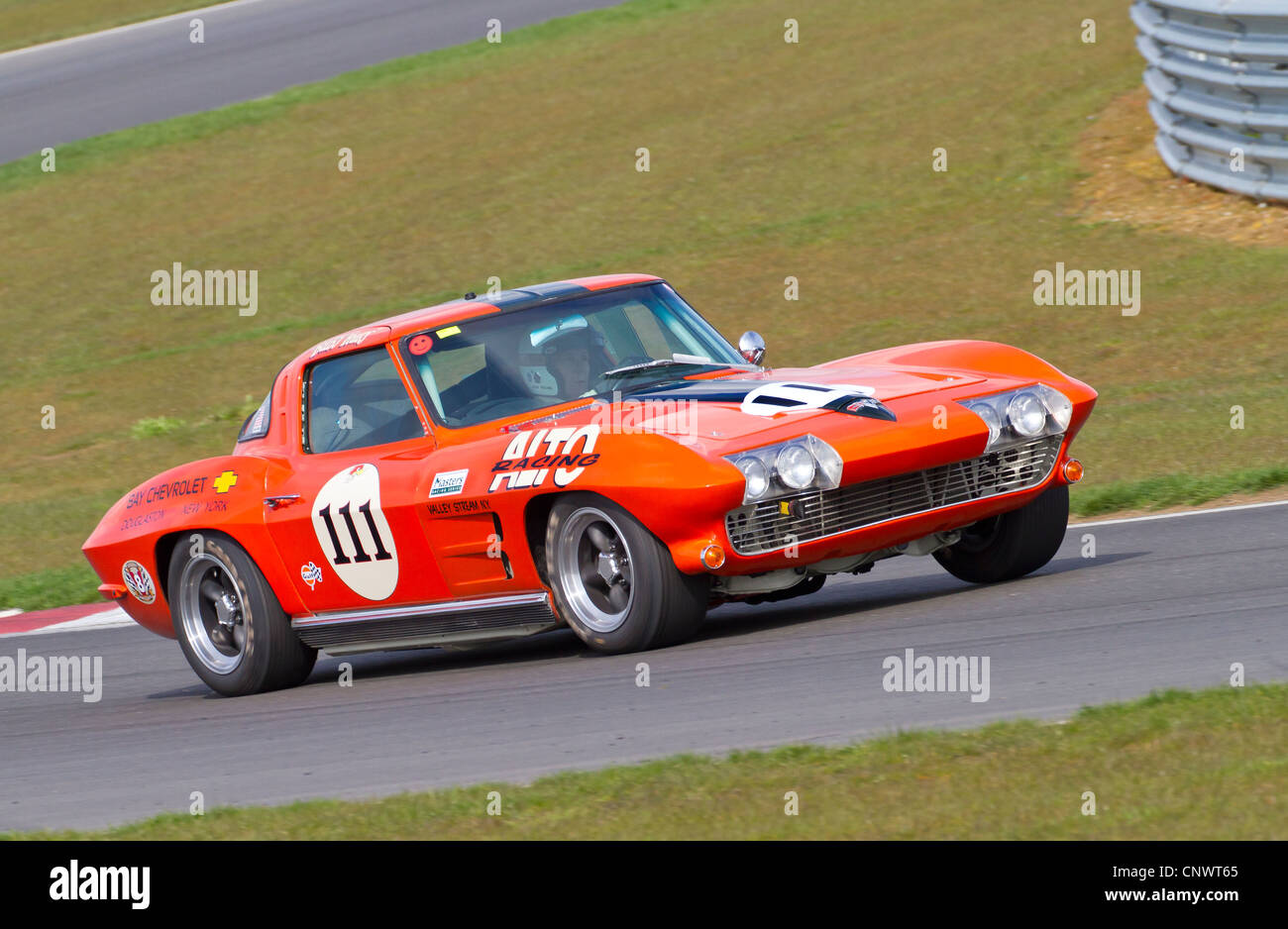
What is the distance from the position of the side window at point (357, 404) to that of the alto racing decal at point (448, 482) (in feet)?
1.27

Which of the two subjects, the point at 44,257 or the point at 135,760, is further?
the point at 44,257

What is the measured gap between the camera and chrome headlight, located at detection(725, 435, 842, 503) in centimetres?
654

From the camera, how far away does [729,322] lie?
16125 mm

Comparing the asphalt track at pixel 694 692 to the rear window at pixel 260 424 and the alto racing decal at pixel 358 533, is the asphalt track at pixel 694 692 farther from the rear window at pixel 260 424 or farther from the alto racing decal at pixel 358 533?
the rear window at pixel 260 424

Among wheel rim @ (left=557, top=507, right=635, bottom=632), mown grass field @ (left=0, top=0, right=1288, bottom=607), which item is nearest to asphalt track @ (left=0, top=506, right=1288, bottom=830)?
wheel rim @ (left=557, top=507, right=635, bottom=632)

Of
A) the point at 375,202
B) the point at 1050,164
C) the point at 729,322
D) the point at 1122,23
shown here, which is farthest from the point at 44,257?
the point at 1122,23

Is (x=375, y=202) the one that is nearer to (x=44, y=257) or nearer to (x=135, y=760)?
(x=44, y=257)

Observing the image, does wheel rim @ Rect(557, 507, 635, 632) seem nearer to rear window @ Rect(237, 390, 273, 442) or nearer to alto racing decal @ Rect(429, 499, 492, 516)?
alto racing decal @ Rect(429, 499, 492, 516)

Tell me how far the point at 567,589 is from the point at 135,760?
1.71 metres

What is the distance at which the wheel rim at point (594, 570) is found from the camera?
→ 271 inches

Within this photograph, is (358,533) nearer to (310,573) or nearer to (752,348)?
(310,573)

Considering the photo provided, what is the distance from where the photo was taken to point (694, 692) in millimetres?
6270

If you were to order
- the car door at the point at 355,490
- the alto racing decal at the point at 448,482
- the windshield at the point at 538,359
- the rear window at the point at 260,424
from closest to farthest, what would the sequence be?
the alto racing decal at the point at 448,482, the car door at the point at 355,490, the windshield at the point at 538,359, the rear window at the point at 260,424

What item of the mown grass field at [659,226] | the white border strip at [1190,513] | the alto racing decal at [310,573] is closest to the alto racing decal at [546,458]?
the alto racing decal at [310,573]
